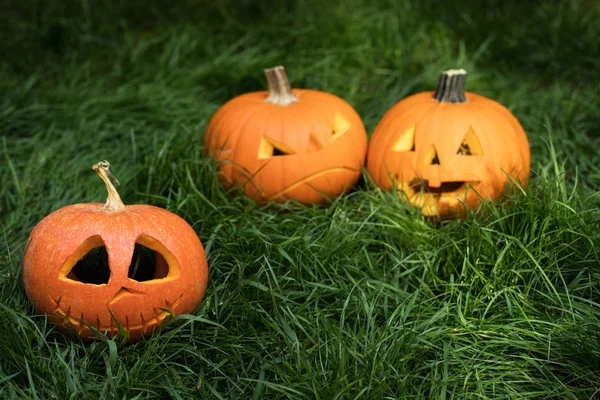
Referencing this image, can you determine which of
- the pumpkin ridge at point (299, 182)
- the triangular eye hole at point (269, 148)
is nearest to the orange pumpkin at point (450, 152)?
the pumpkin ridge at point (299, 182)

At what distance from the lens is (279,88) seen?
3340mm

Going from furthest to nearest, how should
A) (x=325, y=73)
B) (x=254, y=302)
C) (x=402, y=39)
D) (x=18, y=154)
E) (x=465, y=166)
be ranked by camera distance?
(x=402, y=39) → (x=325, y=73) → (x=18, y=154) → (x=465, y=166) → (x=254, y=302)

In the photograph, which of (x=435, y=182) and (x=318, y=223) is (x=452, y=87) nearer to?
(x=435, y=182)

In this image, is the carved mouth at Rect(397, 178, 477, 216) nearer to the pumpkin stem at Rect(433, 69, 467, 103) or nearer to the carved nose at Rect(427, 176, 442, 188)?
the carved nose at Rect(427, 176, 442, 188)

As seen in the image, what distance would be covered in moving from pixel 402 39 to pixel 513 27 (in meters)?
0.89

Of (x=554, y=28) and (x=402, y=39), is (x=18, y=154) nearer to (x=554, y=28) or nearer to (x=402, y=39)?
(x=402, y=39)

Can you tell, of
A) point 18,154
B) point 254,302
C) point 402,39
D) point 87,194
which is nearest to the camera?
point 254,302

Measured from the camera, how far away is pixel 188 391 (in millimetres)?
2131

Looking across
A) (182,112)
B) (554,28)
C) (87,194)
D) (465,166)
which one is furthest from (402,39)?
(87,194)

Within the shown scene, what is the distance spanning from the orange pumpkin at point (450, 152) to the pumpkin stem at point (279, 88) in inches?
19.3

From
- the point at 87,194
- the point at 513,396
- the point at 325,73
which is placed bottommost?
the point at 513,396

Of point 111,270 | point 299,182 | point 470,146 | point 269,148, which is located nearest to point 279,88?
point 269,148

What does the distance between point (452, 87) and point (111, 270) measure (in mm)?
1774

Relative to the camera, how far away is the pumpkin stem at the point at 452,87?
3.19 metres
